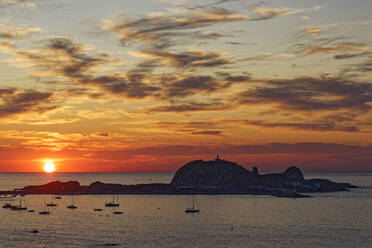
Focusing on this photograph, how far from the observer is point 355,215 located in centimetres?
17788

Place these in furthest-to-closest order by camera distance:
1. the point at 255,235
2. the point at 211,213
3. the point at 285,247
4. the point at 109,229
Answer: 1. the point at 211,213
2. the point at 109,229
3. the point at 255,235
4. the point at 285,247

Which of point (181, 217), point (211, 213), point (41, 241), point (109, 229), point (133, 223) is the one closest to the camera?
point (41, 241)

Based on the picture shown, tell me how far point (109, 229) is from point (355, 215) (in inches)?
3334

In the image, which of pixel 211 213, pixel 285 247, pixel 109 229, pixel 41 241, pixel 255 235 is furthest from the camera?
pixel 211 213

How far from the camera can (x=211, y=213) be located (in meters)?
187

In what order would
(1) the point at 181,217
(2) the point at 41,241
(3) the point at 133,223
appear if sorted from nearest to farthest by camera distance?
(2) the point at 41,241 < (3) the point at 133,223 < (1) the point at 181,217

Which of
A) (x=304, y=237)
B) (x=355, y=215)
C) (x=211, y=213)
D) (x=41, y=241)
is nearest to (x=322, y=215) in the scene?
(x=355, y=215)

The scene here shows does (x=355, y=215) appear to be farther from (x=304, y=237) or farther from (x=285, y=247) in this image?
(x=285, y=247)

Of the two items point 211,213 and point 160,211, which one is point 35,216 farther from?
point 211,213

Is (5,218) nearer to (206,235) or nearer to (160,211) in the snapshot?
(160,211)

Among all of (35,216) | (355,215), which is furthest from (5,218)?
(355,215)

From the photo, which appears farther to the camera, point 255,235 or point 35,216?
point 35,216

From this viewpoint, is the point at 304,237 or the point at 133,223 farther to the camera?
the point at 133,223

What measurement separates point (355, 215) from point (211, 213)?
48.3m
